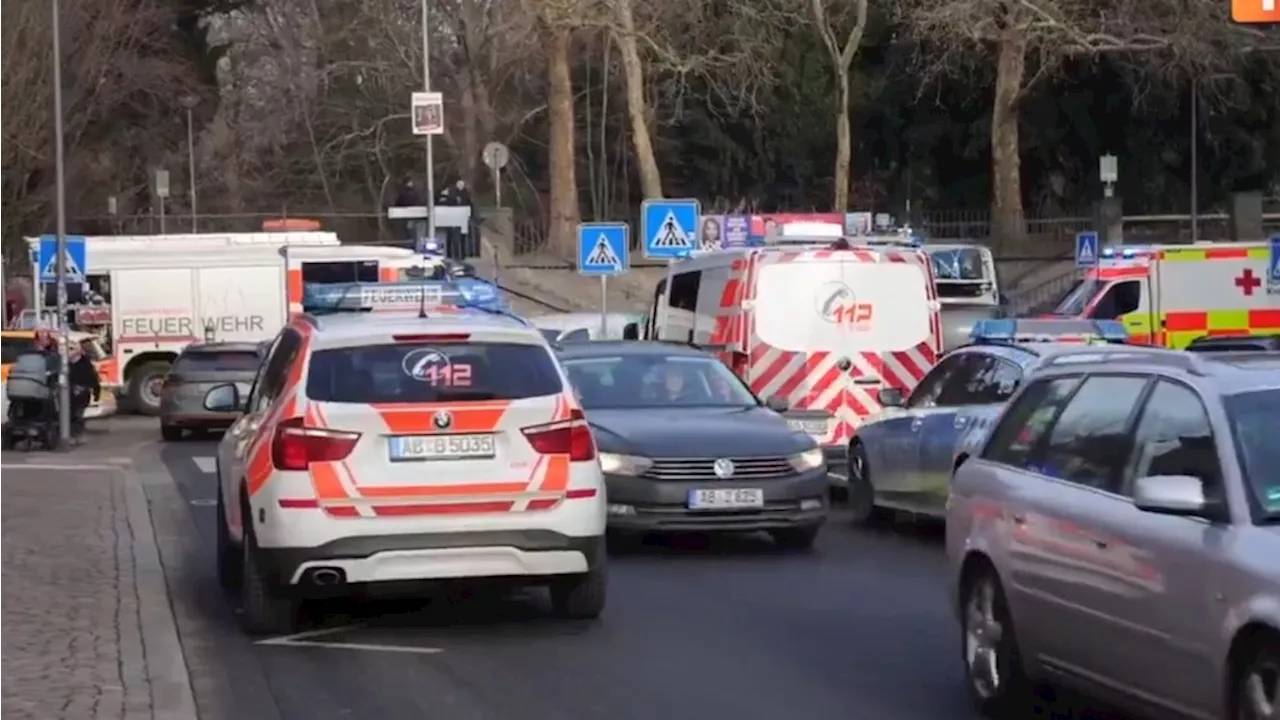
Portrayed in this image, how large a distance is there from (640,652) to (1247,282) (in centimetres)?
2128

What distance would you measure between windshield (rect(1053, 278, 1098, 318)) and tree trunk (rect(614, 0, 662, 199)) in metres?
13.3

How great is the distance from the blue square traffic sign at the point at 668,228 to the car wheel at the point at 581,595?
1680cm

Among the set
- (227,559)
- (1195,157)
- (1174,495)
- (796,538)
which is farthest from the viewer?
(1195,157)

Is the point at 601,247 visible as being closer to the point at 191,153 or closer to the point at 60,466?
the point at 60,466

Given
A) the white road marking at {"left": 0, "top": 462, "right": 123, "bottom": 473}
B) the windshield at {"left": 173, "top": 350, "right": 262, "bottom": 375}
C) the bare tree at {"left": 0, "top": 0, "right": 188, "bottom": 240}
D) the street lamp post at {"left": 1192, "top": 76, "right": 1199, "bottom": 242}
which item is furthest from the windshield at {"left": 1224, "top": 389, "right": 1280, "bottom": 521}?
the street lamp post at {"left": 1192, "top": 76, "right": 1199, "bottom": 242}

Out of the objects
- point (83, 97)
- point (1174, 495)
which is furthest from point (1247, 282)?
point (83, 97)

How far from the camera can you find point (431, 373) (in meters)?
12.1

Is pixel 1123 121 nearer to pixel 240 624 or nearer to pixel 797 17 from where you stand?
pixel 797 17

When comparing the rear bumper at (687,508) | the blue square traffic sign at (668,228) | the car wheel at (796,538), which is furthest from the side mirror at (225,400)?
the blue square traffic sign at (668,228)

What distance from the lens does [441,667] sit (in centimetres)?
1123

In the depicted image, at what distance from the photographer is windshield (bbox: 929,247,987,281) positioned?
4000 cm

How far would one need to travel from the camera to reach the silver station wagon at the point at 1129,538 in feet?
24.1

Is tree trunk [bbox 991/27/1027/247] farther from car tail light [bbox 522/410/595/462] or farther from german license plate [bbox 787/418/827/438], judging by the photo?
car tail light [bbox 522/410/595/462]

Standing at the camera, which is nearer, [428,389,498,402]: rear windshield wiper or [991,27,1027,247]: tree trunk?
[428,389,498,402]: rear windshield wiper
